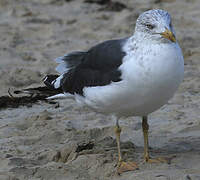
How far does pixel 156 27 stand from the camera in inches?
159

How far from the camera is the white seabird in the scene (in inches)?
155

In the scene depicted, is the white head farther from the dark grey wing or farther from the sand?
the sand

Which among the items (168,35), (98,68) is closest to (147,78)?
(168,35)

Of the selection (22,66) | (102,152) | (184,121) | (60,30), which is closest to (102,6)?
(60,30)

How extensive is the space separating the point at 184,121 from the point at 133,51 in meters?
1.39

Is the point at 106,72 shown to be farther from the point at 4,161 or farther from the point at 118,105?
the point at 4,161

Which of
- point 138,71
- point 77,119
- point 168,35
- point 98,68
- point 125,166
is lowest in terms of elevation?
point 77,119

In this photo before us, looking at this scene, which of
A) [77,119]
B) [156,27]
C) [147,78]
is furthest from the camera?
[77,119]

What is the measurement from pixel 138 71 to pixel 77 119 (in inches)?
65.3

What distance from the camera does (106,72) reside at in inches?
168

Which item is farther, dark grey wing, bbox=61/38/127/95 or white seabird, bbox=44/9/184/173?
dark grey wing, bbox=61/38/127/95

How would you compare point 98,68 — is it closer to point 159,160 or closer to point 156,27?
point 156,27

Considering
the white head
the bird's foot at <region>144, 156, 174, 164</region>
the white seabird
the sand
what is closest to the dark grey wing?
the white seabird

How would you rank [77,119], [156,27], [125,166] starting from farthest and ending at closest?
[77,119]
[125,166]
[156,27]
